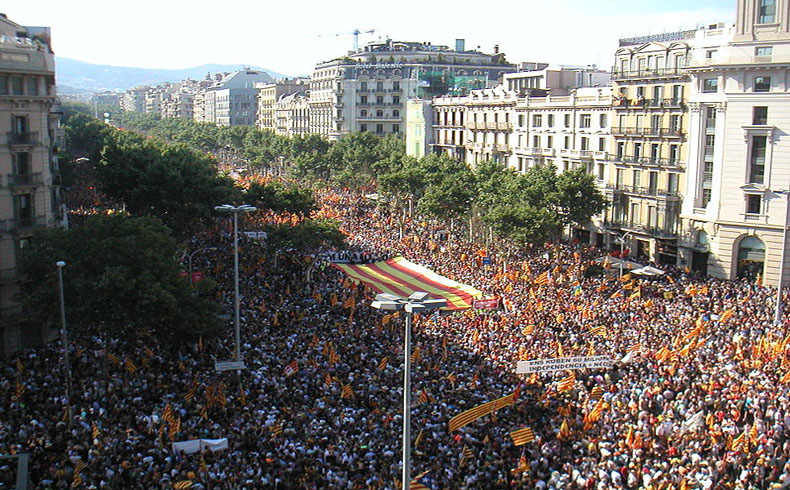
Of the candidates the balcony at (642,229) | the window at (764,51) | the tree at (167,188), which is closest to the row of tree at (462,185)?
the balcony at (642,229)

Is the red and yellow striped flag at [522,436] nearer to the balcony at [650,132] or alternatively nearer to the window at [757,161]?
the window at [757,161]

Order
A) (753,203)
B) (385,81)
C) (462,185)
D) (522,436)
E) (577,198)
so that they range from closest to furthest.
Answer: (522,436)
(753,203)
(577,198)
(462,185)
(385,81)

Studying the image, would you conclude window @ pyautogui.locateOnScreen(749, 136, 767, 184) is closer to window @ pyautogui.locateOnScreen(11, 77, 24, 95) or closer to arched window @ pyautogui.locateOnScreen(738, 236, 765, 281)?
arched window @ pyautogui.locateOnScreen(738, 236, 765, 281)

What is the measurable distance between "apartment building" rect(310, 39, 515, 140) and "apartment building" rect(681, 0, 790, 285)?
208 ft

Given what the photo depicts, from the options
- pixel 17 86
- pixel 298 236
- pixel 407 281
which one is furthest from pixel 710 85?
pixel 17 86

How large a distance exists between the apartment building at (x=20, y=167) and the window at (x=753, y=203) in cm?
4121

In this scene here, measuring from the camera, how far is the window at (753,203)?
5131 cm

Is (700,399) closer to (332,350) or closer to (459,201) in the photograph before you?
(332,350)

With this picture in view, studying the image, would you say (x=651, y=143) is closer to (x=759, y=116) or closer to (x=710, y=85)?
(x=710, y=85)

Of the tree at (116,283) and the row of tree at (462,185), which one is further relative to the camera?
the row of tree at (462,185)

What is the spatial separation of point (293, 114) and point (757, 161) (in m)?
115

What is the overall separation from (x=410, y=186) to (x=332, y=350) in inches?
1716

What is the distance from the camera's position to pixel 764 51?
5012cm

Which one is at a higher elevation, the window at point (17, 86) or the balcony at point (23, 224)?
the window at point (17, 86)
